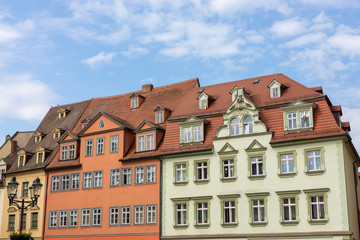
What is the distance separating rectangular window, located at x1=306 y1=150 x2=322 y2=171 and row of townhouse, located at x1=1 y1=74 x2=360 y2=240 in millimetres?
76

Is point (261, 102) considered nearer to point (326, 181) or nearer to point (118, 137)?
point (326, 181)

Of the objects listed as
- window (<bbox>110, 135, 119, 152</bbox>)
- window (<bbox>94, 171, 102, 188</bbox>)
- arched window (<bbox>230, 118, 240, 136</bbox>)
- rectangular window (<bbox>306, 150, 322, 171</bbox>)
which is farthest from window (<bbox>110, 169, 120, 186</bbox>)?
rectangular window (<bbox>306, 150, 322, 171</bbox>)

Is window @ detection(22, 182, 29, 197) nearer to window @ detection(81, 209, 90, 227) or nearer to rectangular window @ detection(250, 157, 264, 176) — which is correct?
window @ detection(81, 209, 90, 227)

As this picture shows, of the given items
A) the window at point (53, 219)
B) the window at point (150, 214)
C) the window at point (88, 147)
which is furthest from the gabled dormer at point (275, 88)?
the window at point (53, 219)

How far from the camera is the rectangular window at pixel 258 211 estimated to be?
1419 inches

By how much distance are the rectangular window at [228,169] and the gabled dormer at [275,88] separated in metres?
6.24

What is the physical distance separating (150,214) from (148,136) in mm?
6849

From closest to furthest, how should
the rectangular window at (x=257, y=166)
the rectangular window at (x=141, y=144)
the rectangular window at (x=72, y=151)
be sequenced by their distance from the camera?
the rectangular window at (x=257, y=166) → the rectangular window at (x=141, y=144) → the rectangular window at (x=72, y=151)

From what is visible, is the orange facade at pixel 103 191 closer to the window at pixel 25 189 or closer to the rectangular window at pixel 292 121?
the window at pixel 25 189

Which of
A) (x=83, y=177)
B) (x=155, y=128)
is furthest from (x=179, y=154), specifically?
(x=83, y=177)

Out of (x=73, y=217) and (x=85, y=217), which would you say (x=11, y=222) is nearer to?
(x=73, y=217)

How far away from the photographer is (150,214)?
40656mm

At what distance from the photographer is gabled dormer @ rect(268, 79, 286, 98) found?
38750 mm

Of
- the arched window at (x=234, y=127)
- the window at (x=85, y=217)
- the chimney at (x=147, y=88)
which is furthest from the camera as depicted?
the chimney at (x=147, y=88)
